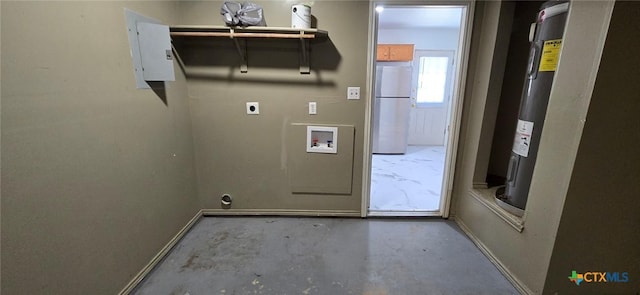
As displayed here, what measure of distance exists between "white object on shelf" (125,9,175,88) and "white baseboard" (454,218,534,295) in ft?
8.98

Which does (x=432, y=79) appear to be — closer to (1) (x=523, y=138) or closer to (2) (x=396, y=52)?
(2) (x=396, y=52)

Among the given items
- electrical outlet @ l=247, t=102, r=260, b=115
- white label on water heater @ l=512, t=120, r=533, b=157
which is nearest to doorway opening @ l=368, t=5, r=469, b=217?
white label on water heater @ l=512, t=120, r=533, b=157

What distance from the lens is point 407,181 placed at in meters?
3.69

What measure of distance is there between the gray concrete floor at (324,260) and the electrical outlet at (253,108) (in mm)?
1049

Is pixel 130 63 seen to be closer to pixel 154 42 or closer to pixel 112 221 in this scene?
pixel 154 42

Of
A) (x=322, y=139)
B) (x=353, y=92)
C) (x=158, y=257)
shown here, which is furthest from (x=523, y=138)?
(x=158, y=257)

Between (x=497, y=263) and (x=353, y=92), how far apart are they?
173 centimetres

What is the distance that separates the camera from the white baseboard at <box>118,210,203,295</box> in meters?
1.73

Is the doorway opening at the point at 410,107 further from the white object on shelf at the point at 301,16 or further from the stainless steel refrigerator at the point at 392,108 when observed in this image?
the white object on shelf at the point at 301,16

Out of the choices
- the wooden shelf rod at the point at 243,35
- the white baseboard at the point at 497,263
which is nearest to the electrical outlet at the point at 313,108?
the wooden shelf rod at the point at 243,35

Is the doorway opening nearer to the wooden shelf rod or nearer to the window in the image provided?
the window

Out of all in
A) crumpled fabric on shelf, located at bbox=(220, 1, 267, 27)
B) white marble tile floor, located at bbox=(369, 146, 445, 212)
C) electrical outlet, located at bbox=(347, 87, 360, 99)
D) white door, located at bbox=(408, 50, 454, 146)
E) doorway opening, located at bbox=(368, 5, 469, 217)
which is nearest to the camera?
crumpled fabric on shelf, located at bbox=(220, 1, 267, 27)

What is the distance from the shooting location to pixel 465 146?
2.47m

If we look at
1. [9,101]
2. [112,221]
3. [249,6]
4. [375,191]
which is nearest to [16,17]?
[9,101]
